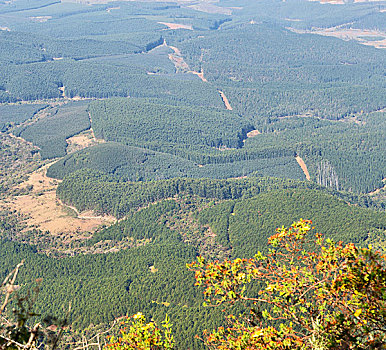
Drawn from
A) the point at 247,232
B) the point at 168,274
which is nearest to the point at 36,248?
the point at 168,274

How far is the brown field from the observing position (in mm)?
143875

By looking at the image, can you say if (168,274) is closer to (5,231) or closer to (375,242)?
(375,242)

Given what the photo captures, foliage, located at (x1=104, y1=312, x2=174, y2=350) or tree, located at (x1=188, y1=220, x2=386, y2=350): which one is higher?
tree, located at (x1=188, y1=220, x2=386, y2=350)

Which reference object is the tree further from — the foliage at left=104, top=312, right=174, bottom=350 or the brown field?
the brown field

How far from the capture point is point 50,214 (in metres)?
153

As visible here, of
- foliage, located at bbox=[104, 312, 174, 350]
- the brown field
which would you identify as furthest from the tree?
the brown field

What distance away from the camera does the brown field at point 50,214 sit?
14388 cm

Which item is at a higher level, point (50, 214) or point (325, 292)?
point (325, 292)

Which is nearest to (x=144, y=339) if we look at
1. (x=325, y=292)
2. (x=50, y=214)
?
(x=325, y=292)

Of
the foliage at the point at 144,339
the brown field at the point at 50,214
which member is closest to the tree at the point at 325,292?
the foliage at the point at 144,339

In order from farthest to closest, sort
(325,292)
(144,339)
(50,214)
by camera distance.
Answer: (50,214) < (144,339) < (325,292)

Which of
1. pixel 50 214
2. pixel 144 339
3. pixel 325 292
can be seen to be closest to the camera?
pixel 325 292

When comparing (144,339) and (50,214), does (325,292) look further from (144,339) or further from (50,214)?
(50,214)

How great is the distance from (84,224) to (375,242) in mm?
75013
